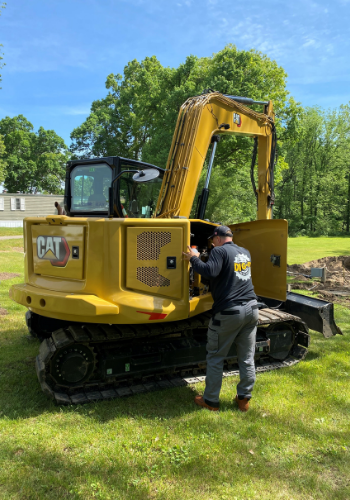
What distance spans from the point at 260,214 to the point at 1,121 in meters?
54.2

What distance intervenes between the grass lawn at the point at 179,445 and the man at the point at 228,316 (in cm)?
29

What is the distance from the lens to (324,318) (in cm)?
573

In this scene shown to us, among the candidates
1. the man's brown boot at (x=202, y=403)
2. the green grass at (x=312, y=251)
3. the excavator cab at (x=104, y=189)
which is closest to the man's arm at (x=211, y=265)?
the excavator cab at (x=104, y=189)

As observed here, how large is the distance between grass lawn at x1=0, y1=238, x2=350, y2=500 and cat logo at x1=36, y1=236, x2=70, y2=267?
1588mm

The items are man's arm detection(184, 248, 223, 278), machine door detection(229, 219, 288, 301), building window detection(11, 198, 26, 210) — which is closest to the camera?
man's arm detection(184, 248, 223, 278)

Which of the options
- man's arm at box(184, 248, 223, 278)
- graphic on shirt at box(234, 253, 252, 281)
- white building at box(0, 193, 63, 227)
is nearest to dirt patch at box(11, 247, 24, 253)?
white building at box(0, 193, 63, 227)

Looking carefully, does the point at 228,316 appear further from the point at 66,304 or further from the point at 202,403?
the point at 66,304

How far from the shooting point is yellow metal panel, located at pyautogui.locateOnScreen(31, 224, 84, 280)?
4.07m

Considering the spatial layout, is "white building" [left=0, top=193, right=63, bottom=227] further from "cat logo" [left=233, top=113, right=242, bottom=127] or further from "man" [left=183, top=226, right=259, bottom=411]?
"man" [left=183, top=226, right=259, bottom=411]

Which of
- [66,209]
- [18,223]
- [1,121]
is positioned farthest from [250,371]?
Result: [1,121]

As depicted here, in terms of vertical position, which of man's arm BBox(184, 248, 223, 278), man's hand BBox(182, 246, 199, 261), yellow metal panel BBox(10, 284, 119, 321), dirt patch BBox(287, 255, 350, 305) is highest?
man's hand BBox(182, 246, 199, 261)

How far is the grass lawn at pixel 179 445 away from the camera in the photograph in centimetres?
292

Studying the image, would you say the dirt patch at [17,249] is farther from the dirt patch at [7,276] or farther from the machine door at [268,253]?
A: the machine door at [268,253]

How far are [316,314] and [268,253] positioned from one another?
50.6 inches
